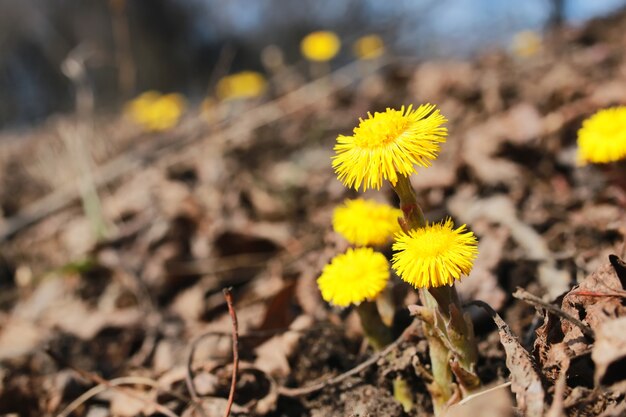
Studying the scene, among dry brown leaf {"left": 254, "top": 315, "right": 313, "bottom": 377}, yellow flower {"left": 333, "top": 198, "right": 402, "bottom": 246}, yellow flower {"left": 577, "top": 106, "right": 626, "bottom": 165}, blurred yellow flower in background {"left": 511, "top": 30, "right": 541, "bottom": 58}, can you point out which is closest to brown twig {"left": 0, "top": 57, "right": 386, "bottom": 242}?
blurred yellow flower in background {"left": 511, "top": 30, "right": 541, "bottom": 58}

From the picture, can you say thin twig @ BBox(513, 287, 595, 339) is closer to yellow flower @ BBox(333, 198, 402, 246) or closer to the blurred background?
yellow flower @ BBox(333, 198, 402, 246)

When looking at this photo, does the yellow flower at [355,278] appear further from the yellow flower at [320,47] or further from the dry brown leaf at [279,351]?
the yellow flower at [320,47]

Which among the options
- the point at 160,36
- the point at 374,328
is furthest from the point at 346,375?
the point at 160,36

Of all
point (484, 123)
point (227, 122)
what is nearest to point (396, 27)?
point (227, 122)

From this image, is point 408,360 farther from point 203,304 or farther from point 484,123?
point 484,123

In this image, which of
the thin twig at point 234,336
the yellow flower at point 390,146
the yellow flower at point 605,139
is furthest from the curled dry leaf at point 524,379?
the yellow flower at point 605,139
